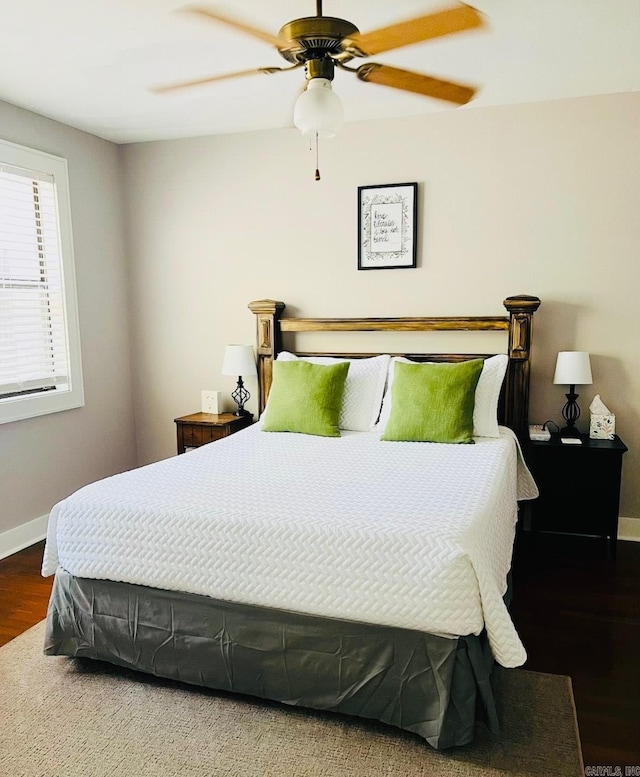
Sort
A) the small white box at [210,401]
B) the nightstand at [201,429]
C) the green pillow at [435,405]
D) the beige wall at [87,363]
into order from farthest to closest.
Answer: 1. the small white box at [210,401]
2. the nightstand at [201,429]
3. the beige wall at [87,363]
4. the green pillow at [435,405]

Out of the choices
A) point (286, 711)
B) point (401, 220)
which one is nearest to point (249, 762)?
point (286, 711)

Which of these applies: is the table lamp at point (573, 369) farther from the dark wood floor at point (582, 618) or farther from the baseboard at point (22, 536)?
the baseboard at point (22, 536)

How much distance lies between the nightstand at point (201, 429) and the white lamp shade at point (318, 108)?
232 cm

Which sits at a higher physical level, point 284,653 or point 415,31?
point 415,31

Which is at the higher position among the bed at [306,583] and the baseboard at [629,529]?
the bed at [306,583]

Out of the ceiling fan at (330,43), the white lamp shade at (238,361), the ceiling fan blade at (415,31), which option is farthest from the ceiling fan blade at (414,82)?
the white lamp shade at (238,361)

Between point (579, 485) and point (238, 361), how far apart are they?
2.26 metres

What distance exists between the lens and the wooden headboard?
12.2ft

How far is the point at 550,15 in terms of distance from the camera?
8.33 ft

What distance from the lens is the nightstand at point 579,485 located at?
3.50 m

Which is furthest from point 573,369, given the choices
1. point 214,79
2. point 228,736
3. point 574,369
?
point 228,736

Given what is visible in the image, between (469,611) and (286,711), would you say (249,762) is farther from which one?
(469,611)

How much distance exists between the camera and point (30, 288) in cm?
384

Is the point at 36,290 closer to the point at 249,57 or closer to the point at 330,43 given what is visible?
the point at 249,57
